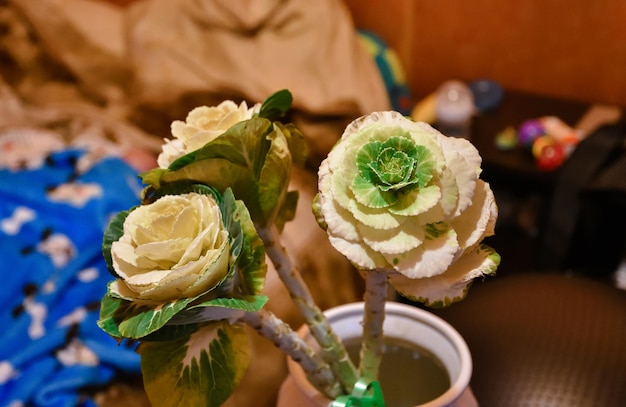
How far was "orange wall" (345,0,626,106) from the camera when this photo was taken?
1618 millimetres

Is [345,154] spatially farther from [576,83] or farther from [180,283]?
[576,83]

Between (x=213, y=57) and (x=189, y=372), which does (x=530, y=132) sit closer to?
(x=213, y=57)

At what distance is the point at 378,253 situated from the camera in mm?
384

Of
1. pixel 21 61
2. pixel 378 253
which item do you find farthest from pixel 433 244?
pixel 21 61

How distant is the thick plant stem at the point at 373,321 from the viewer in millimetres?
452

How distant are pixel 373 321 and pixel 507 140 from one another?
1102mm

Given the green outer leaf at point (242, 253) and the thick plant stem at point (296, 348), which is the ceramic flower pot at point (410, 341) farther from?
the green outer leaf at point (242, 253)

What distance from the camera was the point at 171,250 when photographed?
385mm

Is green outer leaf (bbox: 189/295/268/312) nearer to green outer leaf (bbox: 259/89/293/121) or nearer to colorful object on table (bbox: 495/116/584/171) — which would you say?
green outer leaf (bbox: 259/89/293/121)

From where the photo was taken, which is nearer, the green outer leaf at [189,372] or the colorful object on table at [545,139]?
the green outer leaf at [189,372]

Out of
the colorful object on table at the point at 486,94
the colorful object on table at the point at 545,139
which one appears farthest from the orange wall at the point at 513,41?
the colorful object on table at the point at 545,139

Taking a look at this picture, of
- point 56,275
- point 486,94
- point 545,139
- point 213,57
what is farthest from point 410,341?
point 486,94

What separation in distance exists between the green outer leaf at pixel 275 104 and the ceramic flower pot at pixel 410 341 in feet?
0.65

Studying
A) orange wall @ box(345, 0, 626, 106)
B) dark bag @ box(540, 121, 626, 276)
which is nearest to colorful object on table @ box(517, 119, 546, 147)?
dark bag @ box(540, 121, 626, 276)
